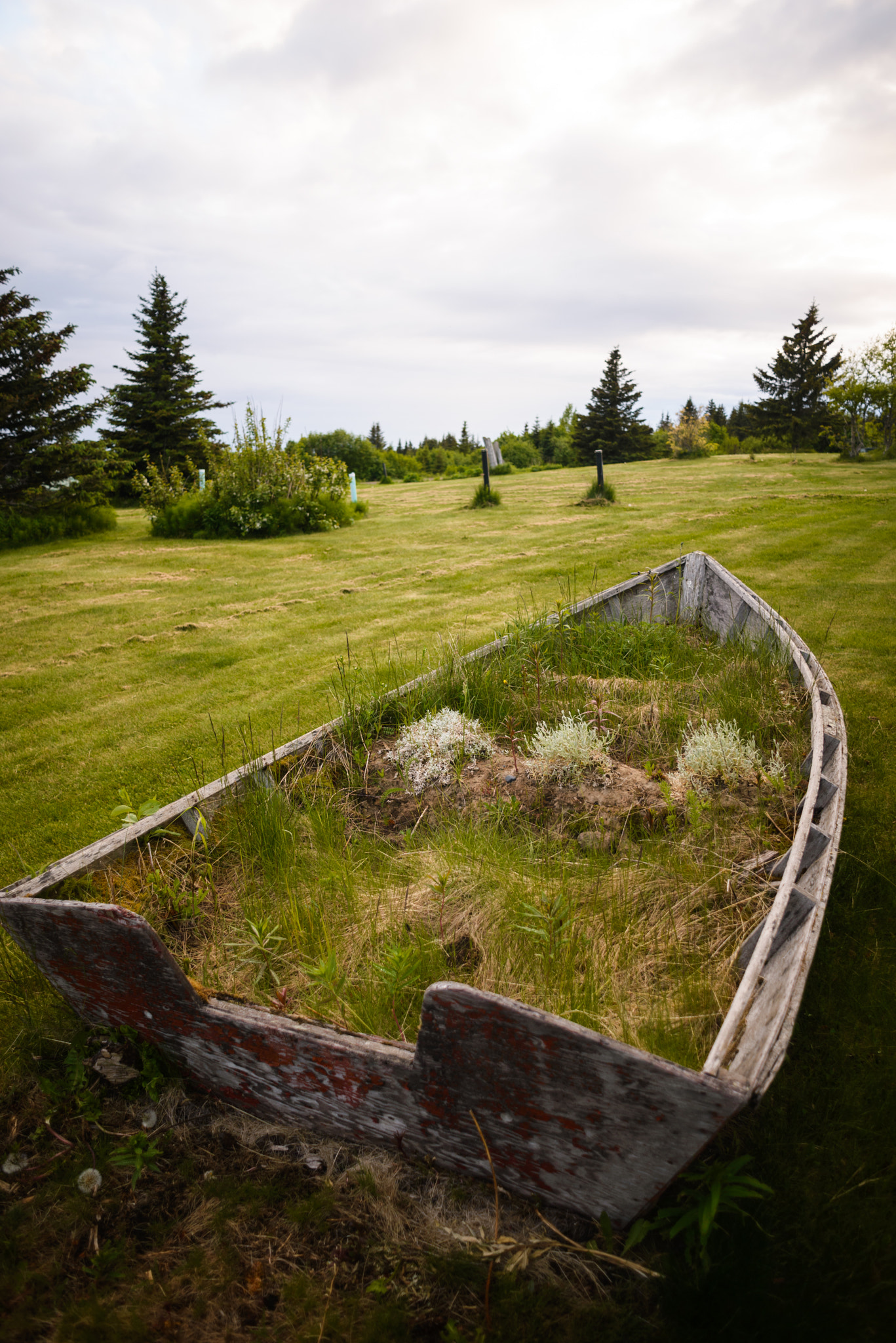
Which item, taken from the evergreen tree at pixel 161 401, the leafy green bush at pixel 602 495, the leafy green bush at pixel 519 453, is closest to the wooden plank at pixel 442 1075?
the leafy green bush at pixel 602 495

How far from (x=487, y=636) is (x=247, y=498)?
9.13m

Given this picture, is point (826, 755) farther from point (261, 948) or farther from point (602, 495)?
point (602, 495)

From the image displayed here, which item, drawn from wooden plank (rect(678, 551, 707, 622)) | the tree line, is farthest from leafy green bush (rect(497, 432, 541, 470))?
wooden plank (rect(678, 551, 707, 622))

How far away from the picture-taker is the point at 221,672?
5.55m

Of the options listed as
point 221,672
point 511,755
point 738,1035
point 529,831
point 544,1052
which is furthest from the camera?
point 221,672

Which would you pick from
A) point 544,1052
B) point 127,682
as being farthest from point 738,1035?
point 127,682

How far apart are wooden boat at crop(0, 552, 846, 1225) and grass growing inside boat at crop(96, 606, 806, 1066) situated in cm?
22

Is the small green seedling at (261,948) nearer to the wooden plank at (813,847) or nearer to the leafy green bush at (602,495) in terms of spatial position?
the wooden plank at (813,847)

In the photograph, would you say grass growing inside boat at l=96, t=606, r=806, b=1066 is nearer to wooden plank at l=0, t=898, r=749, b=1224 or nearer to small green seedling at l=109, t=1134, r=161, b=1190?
wooden plank at l=0, t=898, r=749, b=1224

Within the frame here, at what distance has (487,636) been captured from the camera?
5.86 m

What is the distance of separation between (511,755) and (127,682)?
3784 mm

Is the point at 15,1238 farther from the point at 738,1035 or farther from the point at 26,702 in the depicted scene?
the point at 26,702

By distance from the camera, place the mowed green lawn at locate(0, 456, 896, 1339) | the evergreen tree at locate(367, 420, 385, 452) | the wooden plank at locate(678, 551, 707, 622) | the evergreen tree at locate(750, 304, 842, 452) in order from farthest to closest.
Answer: the evergreen tree at locate(367, 420, 385, 452) → the evergreen tree at locate(750, 304, 842, 452) → the wooden plank at locate(678, 551, 707, 622) → the mowed green lawn at locate(0, 456, 896, 1339)

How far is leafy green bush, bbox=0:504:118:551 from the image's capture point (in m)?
13.0
